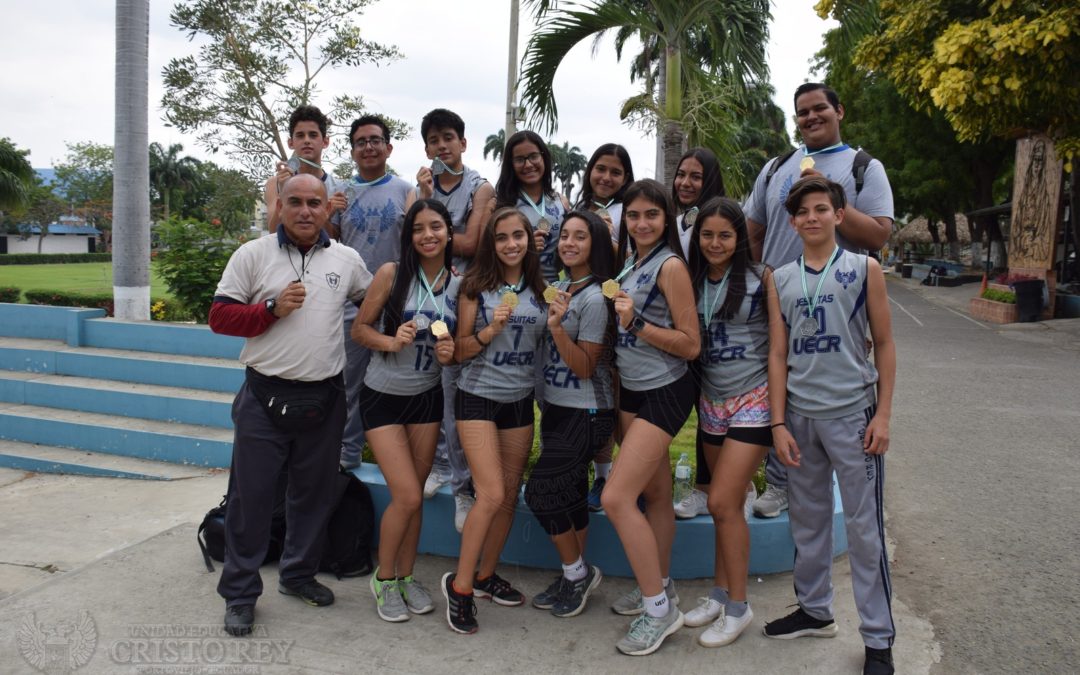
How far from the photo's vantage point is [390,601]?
3.55m

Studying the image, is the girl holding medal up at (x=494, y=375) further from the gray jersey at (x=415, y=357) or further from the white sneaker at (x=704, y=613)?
the white sneaker at (x=704, y=613)

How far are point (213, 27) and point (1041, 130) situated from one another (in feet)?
51.3

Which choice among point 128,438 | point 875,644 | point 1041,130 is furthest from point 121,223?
point 1041,130

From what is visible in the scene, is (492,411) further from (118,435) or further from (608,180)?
(118,435)

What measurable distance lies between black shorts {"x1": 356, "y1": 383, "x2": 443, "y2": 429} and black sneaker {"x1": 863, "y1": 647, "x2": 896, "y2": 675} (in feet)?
7.01

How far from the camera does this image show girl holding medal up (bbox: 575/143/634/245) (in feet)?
13.0

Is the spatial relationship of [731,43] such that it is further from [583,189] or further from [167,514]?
[167,514]

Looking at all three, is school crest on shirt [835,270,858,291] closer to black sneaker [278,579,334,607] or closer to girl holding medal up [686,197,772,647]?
girl holding medal up [686,197,772,647]

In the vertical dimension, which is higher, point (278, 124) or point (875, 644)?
point (278, 124)

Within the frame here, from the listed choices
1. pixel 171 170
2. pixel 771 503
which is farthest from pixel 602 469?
pixel 171 170

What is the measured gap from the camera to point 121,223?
28.0 ft

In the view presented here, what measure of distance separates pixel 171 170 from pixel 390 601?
287 ft

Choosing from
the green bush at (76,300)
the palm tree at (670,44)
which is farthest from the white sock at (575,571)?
the green bush at (76,300)

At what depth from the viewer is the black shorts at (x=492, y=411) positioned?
3432 mm
